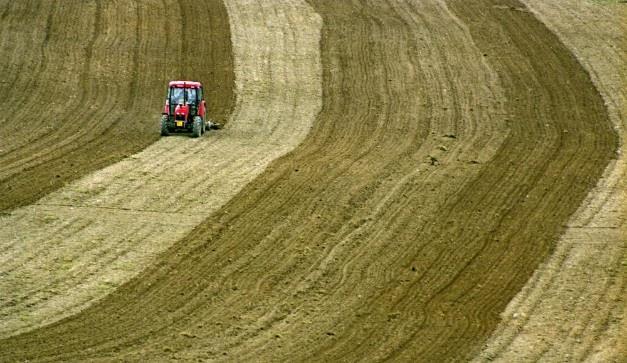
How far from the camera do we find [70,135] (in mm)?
31188

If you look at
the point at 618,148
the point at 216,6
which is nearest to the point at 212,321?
the point at 618,148

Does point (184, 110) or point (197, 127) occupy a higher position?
point (184, 110)

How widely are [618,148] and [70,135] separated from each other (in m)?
15.5

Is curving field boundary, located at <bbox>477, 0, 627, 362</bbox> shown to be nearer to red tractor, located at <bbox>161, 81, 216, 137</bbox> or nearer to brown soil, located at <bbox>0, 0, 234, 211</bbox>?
red tractor, located at <bbox>161, 81, 216, 137</bbox>

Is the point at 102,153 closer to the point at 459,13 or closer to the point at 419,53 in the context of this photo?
the point at 419,53

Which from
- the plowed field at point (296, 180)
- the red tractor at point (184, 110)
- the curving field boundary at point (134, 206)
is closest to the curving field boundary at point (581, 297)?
the plowed field at point (296, 180)

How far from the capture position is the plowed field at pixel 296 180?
61.7 ft

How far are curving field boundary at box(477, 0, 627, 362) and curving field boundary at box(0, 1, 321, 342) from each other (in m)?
7.10

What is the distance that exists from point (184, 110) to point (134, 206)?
7412mm

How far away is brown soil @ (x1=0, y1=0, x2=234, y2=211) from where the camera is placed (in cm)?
2864

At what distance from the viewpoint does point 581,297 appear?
2055 cm

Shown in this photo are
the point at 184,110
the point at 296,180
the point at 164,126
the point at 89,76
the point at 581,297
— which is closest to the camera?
the point at 581,297

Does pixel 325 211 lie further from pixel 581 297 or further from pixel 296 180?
pixel 581 297

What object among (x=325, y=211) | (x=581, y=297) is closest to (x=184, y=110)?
(x=325, y=211)
